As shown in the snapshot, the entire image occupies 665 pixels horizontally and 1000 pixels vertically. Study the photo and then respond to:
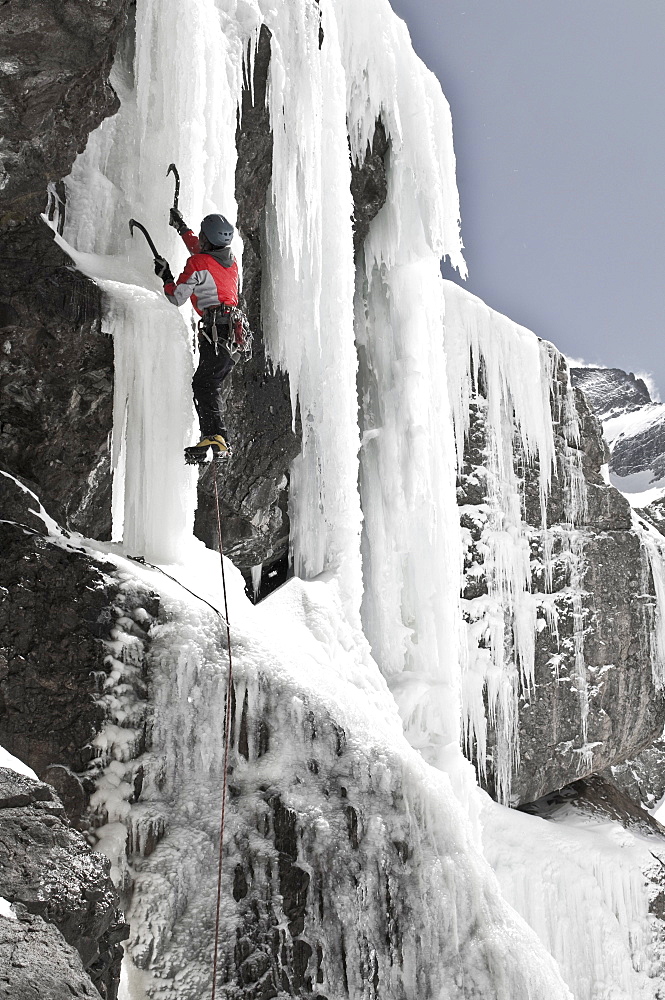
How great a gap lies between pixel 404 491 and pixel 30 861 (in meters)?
6.99

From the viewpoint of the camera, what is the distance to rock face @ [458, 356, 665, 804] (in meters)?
12.2

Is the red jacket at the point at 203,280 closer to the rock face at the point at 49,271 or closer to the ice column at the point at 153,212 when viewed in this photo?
the ice column at the point at 153,212

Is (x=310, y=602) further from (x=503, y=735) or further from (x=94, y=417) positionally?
(x=503, y=735)

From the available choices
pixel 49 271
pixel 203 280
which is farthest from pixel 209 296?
pixel 49 271

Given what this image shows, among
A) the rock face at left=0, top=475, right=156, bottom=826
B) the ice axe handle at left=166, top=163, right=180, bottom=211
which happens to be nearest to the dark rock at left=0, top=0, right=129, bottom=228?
the ice axe handle at left=166, top=163, right=180, bottom=211

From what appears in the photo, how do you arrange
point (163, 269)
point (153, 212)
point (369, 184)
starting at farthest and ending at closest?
1. point (369, 184)
2. point (153, 212)
3. point (163, 269)

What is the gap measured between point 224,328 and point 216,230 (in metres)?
0.55

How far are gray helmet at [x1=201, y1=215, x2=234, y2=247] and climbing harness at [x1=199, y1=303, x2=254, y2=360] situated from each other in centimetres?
35

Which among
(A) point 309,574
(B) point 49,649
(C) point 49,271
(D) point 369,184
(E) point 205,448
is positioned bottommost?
(B) point 49,649

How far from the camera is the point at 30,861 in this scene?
280 cm

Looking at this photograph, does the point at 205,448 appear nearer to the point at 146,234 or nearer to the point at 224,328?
the point at 224,328

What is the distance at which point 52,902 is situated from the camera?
2.73m

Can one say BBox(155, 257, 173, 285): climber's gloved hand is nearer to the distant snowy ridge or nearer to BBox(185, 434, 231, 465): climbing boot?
BBox(185, 434, 231, 465): climbing boot

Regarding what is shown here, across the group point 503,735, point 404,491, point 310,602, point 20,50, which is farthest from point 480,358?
point 20,50
